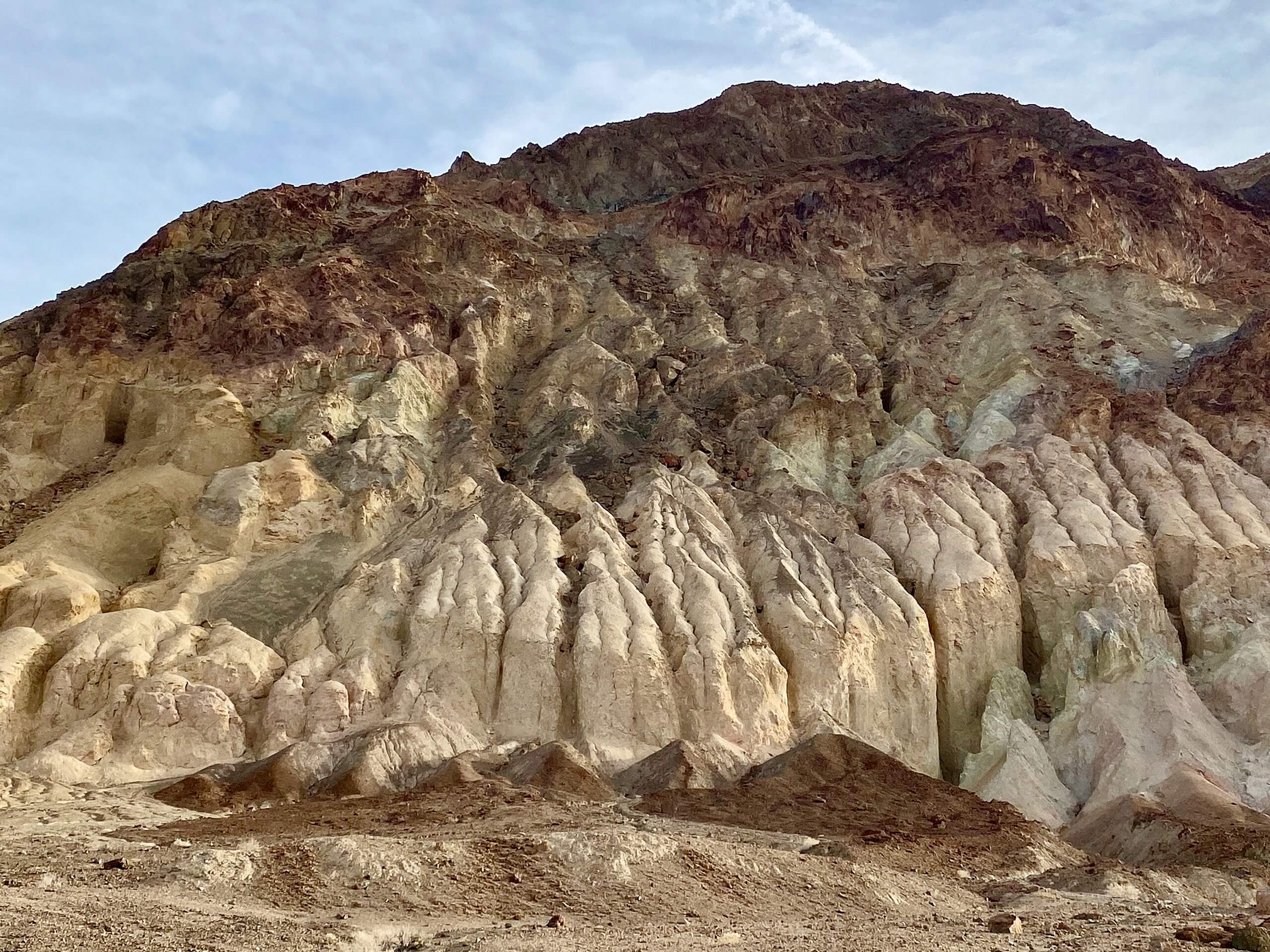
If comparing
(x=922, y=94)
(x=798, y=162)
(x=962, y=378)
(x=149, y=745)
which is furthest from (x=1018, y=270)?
(x=149, y=745)

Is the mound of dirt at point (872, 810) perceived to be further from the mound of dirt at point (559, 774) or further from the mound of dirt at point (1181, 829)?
the mound of dirt at point (1181, 829)

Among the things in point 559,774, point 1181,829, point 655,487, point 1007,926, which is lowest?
point 1007,926

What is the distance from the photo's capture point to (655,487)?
45031 mm

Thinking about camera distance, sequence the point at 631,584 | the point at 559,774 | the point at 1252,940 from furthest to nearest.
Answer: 1. the point at 631,584
2. the point at 559,774
3. the point at 1252,940

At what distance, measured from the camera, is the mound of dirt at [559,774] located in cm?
2919

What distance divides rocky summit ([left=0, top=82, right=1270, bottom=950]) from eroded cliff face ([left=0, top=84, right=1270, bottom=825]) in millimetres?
203

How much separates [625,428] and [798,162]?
4541cm

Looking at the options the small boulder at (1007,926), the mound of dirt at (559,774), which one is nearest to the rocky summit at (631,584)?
the small boulder at (1007,926)

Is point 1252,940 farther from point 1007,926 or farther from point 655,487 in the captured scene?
point 655,487

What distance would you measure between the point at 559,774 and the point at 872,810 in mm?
8010

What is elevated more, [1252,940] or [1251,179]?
[1251,179]

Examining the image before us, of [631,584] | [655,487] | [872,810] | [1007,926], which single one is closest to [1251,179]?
[655,487]

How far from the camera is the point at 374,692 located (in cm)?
3384

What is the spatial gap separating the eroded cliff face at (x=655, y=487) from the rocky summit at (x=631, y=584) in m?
0.20
